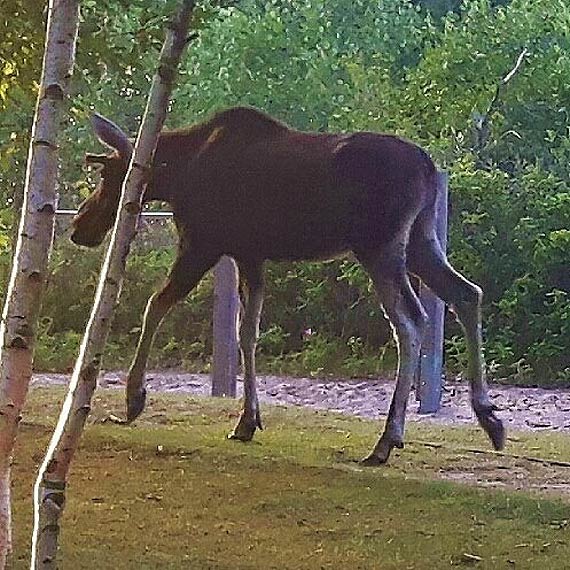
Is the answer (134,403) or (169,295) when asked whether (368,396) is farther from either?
(169,295)

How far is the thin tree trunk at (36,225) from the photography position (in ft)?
6.16

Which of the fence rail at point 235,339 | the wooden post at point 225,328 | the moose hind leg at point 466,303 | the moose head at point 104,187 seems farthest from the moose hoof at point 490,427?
the wooden post at point 225,328

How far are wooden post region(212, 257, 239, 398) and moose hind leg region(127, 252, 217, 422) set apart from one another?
4.94ft

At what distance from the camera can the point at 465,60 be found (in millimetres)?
9797

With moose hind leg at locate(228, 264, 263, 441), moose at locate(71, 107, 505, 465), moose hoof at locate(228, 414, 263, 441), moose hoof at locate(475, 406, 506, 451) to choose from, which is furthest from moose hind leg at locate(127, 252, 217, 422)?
moose hoof at locate(475, 406, 506, 451)

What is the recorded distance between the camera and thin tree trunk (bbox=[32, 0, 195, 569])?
1.82 m

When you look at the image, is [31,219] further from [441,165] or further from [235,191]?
[441,165]

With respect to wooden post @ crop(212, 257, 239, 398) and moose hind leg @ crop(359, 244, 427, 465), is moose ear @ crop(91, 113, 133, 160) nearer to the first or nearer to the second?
moose hind leg @ crop(359, 244, 427, 465)

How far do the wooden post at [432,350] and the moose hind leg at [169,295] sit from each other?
1.28 metres

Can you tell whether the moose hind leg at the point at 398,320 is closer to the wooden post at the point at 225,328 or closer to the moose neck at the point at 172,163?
the moose neck at the point at 172,163

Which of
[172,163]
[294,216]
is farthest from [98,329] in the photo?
[172,163]

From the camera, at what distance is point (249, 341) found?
4.66 meters

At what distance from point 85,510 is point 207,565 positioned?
0.63 m

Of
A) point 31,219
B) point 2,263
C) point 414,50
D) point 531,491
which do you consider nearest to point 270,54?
point 414,50
